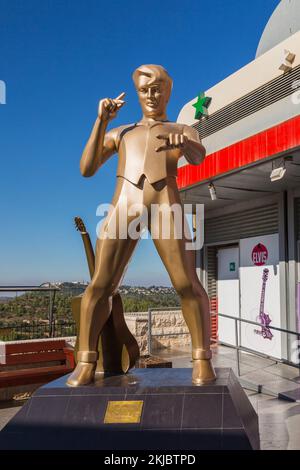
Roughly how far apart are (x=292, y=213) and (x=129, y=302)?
6.05 meters

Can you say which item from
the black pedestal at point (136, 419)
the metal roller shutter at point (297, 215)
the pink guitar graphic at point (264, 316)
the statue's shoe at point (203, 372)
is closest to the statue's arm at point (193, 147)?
the statue's shoe at point (203, 372)

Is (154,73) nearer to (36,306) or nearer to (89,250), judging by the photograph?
(89,250)

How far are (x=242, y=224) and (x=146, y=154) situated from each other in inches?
293

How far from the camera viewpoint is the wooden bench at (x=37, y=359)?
6.25 metres

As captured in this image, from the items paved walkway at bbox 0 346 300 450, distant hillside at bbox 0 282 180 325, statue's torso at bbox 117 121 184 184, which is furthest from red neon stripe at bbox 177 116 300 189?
paved walkway at bbox 0 346 300 450

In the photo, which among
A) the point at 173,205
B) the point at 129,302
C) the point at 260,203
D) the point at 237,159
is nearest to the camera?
the point at 173,205

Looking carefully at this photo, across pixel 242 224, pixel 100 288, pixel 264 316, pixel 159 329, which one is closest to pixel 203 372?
pixel 100 288

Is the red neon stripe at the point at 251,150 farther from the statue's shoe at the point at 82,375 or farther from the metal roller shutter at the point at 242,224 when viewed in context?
the statue's shoe at the point at 82,375

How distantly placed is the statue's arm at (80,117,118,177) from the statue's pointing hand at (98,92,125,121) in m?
0.04

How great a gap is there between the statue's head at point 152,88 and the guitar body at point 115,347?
1.68 meters

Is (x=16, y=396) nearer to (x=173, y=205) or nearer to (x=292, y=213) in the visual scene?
(x=173, y=205)

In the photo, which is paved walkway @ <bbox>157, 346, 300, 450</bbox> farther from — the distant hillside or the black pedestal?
the distant hillside

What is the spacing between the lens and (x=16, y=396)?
639 cm
